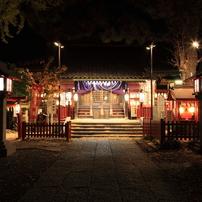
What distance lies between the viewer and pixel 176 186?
5.09m

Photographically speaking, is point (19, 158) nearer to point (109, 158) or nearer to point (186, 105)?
point (109, 158)

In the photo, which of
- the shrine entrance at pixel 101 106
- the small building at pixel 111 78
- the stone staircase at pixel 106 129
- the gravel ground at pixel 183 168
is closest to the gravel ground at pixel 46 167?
the gravel ground at pixel 183 168

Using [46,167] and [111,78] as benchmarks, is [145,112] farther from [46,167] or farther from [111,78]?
[46,167]

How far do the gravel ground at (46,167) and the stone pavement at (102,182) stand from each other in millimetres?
285

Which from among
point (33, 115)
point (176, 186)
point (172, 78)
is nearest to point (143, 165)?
point (176, 186)

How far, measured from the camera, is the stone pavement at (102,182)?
4.46 m

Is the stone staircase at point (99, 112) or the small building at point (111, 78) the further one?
the stone staircase at point (99, 112)

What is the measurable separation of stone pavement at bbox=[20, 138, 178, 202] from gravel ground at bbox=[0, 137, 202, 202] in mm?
285

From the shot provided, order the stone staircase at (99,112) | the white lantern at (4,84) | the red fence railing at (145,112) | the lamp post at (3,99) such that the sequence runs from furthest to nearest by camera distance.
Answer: the stone staircase at (99,112)
the red fence railing at (145,112)
the white lantern at (4,84)
the lamp post at (3,99)

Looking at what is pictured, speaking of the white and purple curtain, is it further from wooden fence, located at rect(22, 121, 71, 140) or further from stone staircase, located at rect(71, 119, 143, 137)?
wooden fence, located at rect(22, 121, 71, 140)

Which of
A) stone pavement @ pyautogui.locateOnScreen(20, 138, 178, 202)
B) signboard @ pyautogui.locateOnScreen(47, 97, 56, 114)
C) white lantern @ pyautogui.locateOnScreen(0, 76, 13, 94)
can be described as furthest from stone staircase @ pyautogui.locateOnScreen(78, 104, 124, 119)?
stone pavement @ pyautogui.locateOnScreen(20, 138, 178, 202)

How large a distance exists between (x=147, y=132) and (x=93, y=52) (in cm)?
1290

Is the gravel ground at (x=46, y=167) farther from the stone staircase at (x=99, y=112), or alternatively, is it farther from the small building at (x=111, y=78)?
the stone staircase at (x=99, y=112)

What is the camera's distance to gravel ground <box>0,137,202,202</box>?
4.88m
